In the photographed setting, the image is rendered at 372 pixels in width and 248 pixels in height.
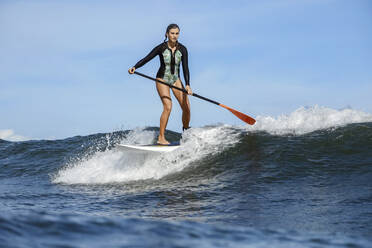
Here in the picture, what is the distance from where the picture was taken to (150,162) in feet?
24.4

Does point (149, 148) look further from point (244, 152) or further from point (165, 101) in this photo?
point (244, 152)

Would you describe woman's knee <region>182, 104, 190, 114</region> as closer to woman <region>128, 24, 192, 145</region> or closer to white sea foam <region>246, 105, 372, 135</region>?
woman <region>128, 24, 192, 145</region>

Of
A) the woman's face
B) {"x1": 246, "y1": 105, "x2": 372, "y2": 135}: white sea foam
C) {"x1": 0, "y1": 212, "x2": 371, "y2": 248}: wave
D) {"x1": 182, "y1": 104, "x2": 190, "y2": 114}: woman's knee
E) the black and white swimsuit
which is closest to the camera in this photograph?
{"x1": 0, "y1": 212, "x2": 371, "y2": 248}: wave

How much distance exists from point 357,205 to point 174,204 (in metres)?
2.15

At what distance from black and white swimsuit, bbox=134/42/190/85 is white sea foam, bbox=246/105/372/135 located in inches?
85.4

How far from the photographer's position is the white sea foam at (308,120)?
823 cm

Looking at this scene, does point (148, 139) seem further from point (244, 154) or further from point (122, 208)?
point (122, 208)

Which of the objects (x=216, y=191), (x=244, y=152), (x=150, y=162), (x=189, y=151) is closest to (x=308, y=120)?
(x=244, y=152)

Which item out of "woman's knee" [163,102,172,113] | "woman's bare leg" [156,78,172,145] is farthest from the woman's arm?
"woman's knee" [163,102,172,113]

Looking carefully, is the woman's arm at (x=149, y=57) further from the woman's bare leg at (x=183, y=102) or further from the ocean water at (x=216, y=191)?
the ocean water at (x=216, y=191)

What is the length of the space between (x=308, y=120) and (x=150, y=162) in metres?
3.40

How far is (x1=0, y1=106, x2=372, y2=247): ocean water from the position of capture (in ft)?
9.77

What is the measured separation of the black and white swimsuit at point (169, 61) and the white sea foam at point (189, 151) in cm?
107

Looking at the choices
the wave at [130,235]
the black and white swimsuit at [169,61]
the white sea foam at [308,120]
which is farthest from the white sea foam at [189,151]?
the wave at [130,235]
